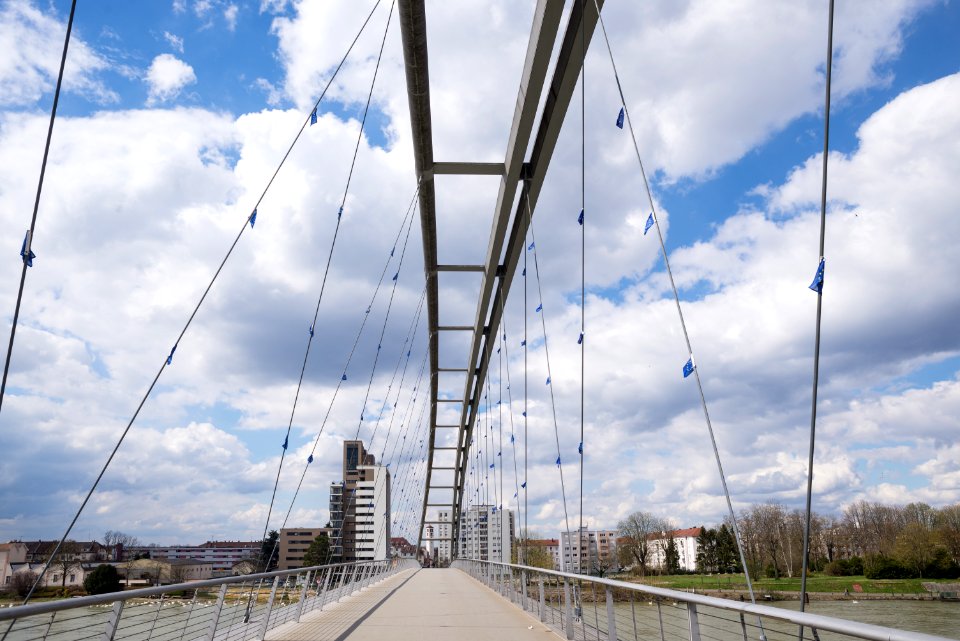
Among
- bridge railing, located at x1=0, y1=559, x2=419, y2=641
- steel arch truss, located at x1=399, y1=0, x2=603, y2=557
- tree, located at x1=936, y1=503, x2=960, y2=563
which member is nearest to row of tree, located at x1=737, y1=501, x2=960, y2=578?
tree, located at x1=936, y1=503, x2=960, y2=563

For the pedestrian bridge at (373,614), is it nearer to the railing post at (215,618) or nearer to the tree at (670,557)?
the railing post at (215,618)

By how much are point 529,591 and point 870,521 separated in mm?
53419

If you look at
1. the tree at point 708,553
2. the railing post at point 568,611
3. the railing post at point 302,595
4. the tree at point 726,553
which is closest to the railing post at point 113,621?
the railing post at point 568,611

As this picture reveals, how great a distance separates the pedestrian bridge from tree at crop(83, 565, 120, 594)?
2453 millimetres

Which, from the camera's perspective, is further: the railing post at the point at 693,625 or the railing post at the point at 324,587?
the railing post at the point at 324,587

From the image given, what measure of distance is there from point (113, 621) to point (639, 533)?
83.6m

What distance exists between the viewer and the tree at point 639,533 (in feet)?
256

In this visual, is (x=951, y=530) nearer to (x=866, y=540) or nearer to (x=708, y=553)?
(x=866, y=540)

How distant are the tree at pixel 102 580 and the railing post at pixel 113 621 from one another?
8417 mm

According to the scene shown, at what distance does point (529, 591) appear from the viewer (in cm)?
1184

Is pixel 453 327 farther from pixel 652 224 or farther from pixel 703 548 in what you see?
pixel 703 548

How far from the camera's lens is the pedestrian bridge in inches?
154

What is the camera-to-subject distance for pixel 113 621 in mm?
4535

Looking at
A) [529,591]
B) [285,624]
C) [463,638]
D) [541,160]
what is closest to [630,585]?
[463,638]
